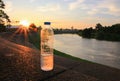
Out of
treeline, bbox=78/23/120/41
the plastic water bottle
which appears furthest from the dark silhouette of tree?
the plastic water bottle

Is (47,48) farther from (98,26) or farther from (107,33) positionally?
(98,26)

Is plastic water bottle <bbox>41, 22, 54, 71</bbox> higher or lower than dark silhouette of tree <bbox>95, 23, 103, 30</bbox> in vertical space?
lower

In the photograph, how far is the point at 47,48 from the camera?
2787 mm

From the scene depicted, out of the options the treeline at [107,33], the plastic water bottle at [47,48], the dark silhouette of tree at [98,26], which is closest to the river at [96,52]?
the plastic water bottle at [47,48]

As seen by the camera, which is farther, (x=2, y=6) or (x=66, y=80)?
(x=2, y=6)

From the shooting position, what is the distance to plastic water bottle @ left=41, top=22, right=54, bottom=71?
8.69 ft

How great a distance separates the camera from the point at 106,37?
326 feet

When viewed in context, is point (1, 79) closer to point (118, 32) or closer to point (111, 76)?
point (111, 76)

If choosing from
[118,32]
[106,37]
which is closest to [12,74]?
[106,37]

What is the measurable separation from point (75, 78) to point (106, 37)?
101m

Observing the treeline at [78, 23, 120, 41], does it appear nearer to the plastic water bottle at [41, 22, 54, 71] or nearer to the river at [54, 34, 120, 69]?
the river at [54, 34, 120, 69]

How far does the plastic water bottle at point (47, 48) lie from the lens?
265 cm

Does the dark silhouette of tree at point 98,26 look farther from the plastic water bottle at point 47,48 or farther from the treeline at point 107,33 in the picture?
the plastic water bottle at point 47,48

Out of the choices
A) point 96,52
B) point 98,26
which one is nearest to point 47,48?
point 96,52
